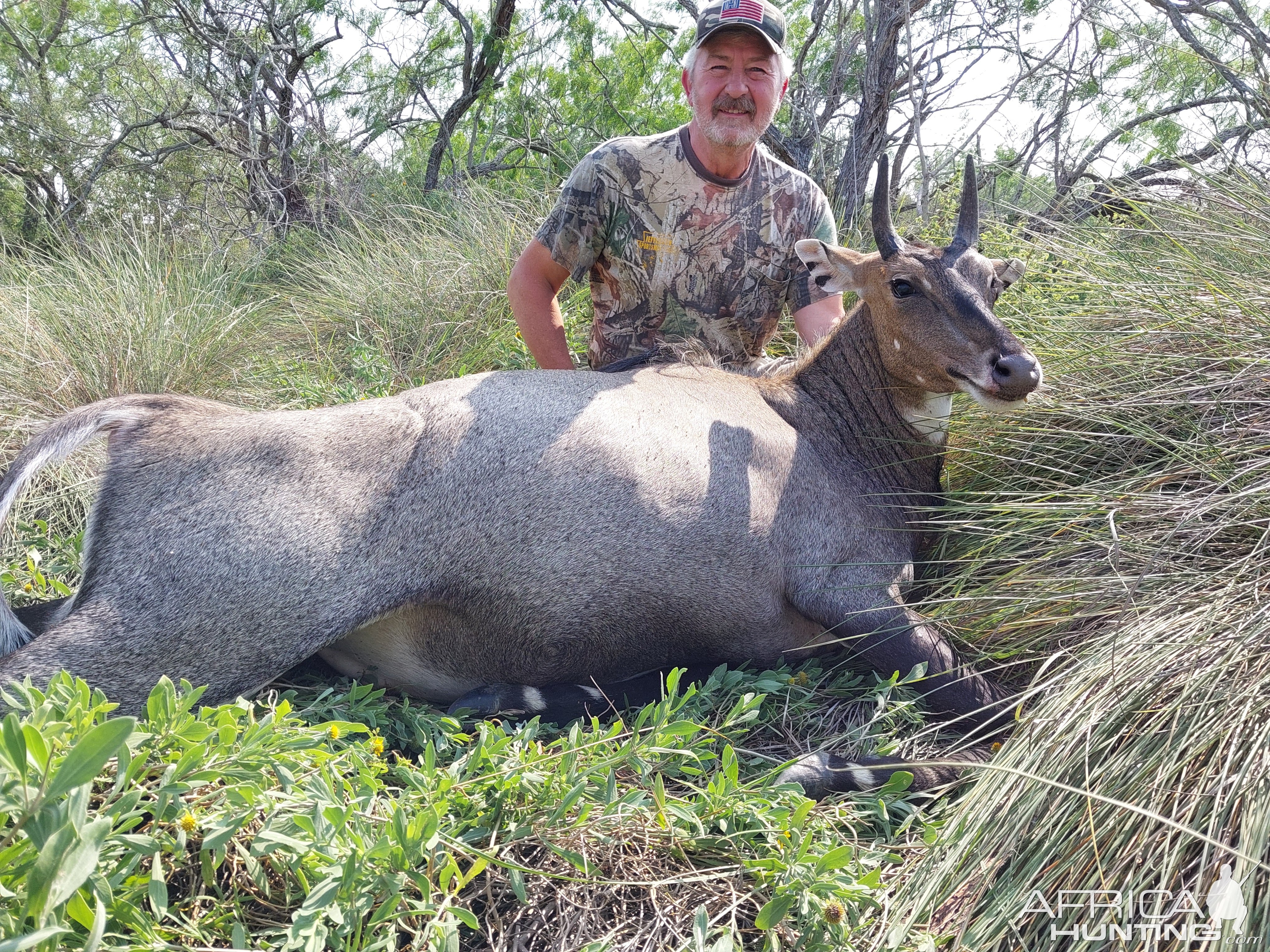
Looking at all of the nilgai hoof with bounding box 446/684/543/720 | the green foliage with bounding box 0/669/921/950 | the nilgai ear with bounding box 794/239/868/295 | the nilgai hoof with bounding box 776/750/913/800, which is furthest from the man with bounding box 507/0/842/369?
the green foliage with bounding box 0/669/921/950

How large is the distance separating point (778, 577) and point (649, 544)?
0.54 meters

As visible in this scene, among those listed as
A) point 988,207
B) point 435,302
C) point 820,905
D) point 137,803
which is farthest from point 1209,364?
point 435,302

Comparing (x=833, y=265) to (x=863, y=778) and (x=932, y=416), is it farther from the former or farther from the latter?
(x=863, y=778)

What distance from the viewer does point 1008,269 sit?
417 centimetres

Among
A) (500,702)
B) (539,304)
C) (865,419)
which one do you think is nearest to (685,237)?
(539,304)

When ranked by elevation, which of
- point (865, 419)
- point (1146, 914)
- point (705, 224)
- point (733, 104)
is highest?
point (733, 104)

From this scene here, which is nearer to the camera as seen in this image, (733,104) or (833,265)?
(833,265)

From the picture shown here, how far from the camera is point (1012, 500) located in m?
3.80

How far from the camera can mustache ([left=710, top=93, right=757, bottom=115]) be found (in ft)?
16.5

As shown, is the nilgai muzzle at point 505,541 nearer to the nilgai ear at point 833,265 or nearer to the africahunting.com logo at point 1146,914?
the nilgai ear at point 833,265

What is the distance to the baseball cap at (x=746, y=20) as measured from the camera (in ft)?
16.3

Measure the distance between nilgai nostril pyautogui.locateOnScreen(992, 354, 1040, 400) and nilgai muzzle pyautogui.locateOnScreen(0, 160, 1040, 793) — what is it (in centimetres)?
1

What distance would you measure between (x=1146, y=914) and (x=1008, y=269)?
2923mm

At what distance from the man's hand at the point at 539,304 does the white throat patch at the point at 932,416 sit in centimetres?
210
